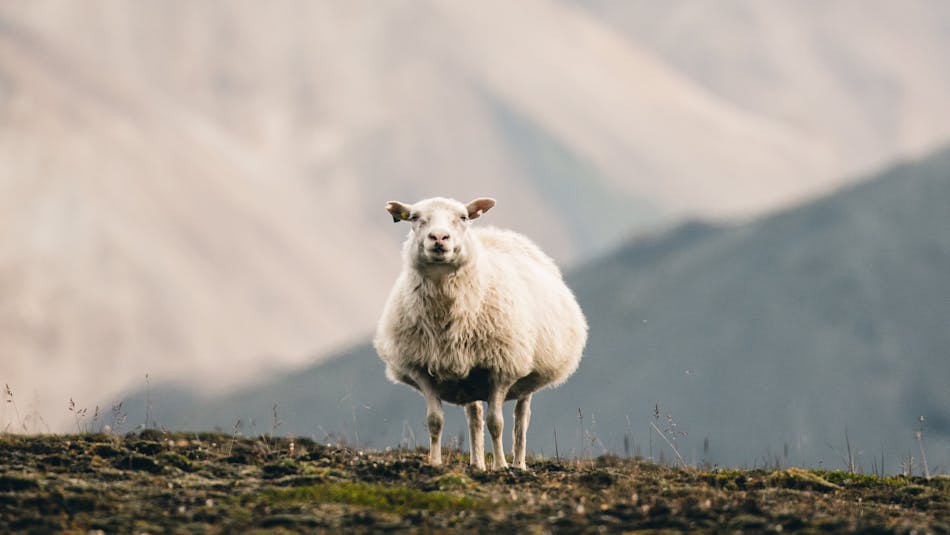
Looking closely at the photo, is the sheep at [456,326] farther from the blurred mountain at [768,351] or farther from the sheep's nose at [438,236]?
the blurred mountain at [768,351]

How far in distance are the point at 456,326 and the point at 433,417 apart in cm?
115

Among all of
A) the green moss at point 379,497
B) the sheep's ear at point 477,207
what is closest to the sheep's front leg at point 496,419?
the sheep's ear at point 477,207

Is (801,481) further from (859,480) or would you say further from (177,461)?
(177,461)

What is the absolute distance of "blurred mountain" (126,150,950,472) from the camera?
140m

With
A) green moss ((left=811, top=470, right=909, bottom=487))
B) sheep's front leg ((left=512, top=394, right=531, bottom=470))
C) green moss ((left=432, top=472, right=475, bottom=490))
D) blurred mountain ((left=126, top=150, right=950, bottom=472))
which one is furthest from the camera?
blurred mountain ((left=126, top=150, right=950, bottom=472))

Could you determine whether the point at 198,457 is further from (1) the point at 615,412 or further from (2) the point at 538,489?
(1) the point at 615,412

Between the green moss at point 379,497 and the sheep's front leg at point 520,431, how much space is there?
4105mm

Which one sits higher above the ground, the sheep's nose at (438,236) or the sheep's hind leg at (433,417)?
the sheep's nose at (438,236)

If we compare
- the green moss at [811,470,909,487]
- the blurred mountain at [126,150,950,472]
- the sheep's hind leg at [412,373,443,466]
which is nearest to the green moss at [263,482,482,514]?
the sheep's hind leg at [412,373,443,466]

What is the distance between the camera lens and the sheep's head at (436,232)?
16.0m

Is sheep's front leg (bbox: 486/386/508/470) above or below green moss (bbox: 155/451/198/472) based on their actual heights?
above

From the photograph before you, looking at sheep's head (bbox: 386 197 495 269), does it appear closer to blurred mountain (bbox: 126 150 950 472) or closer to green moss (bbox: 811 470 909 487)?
green moss (bbox: 811 470 909 487)

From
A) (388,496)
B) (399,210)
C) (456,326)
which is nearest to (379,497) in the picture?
(388,496)

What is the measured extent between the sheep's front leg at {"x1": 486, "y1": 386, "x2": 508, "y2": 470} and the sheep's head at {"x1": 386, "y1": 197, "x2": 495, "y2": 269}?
1.63 m
